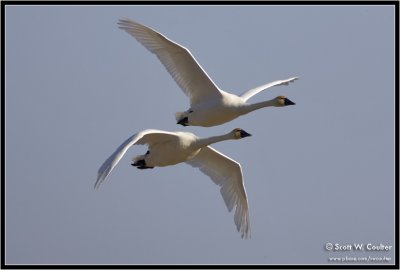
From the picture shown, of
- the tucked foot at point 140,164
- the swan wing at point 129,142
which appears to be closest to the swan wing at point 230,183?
the tucked foot at point 140,164

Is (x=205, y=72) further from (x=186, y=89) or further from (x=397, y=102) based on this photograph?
(x=397, y=102)

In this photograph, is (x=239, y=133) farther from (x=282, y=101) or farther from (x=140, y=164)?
(x=140, y=164)

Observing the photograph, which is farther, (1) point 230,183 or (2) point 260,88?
(2) point 260,88

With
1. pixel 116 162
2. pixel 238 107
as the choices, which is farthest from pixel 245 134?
pixel 116 162

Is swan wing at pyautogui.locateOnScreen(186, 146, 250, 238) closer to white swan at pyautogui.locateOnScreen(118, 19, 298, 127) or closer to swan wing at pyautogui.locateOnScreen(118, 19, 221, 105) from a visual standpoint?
white swan at pyautogui.locateOnScreen(118, 19, 298, 127)

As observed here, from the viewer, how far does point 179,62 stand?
91.1 ft

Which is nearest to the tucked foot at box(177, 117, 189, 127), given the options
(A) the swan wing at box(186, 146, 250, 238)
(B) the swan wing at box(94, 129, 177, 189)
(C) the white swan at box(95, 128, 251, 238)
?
(C) the white swan at box(95, 128, 251, 238)

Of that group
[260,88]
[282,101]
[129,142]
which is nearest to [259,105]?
[282,101]

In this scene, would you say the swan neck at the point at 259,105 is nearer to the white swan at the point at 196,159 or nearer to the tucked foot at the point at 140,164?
the white swan at the point at 196,159

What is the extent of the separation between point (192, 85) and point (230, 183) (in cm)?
258

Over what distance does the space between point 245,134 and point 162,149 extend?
2.40 meters

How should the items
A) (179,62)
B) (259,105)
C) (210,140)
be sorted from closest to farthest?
(210,140) < (179,62) < (259,105)

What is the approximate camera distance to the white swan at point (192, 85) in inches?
1075

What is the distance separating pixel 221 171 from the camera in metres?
29.3
